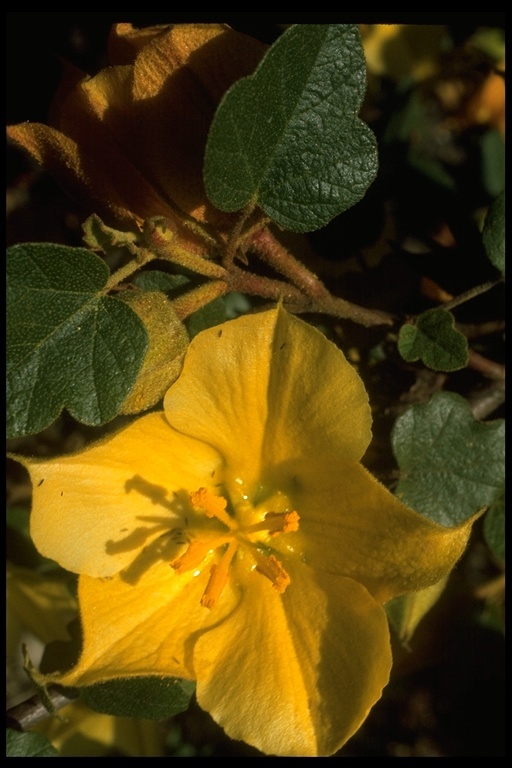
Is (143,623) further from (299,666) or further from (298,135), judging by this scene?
(298,135)

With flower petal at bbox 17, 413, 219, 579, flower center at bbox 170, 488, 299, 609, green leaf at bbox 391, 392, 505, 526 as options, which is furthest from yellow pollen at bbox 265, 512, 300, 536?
green leaf at bbox 391, 392, 505, 526

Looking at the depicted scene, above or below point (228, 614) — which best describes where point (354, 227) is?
above

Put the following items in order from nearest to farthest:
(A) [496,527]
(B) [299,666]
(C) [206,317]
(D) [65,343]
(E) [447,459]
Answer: (D) [65,343], (B) [299,666], (C) [206,317], (E) [447,459], (A) [496,527]

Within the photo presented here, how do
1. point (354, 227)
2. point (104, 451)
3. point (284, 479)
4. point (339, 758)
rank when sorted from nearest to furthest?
point (104, 451)
point (284, 479)
point (354, 227)
point (339, 758)

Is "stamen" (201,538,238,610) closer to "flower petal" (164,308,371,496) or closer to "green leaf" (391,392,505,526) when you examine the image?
"flower petal" (164,308,371,496)

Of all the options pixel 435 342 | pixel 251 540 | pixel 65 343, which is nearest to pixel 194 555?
pixel 251 540

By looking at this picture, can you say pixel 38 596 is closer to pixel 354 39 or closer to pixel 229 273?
pixel 229 273

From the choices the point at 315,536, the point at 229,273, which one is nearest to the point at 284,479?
the point at 315,536
